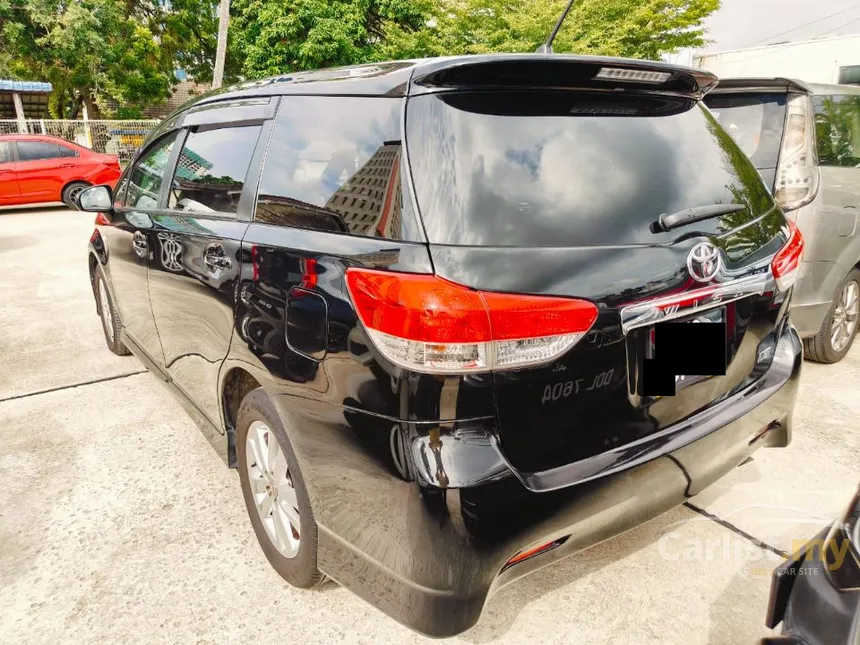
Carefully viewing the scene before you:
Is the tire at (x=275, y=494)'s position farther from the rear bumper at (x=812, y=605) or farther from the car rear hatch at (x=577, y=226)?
the rear bumper at (x=812, y=605)

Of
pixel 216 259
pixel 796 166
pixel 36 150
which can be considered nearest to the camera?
pixel 216 259

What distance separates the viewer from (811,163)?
3469mm

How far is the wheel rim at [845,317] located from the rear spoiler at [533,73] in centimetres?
294

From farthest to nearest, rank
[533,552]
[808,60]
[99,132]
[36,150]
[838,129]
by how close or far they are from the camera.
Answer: [99,132]
[808,60]
[36,150]
[838,129]
[533,552]

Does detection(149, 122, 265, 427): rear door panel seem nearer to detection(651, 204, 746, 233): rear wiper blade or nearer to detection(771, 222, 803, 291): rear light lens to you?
detection(651, 204, 746, 233): rear wiper blade

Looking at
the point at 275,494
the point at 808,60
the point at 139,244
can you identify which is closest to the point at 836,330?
the point at 275,494

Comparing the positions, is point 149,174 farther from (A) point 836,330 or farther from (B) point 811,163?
(A) point 836,330

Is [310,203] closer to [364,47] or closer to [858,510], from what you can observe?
[858,510]

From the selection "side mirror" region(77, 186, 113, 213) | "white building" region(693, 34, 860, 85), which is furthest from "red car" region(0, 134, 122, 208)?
"white building" region(693, 34, 860, 85)

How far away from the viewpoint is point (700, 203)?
195 cm

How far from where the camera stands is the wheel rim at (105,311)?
4352 mm

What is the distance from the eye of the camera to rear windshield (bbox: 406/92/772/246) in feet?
5.20

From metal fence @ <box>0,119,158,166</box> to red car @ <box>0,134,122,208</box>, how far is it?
5.24 m

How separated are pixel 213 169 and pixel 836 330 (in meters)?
3.99
